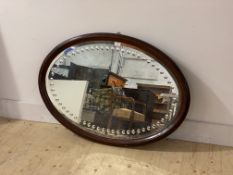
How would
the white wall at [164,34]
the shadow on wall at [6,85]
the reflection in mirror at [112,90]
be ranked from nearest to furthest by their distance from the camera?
the white wall at [164,34] → the reflection in mirror at [112,90] → the shadow on wall at [6,85]

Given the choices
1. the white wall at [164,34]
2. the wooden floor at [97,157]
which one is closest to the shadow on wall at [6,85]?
the white wall at [164,34]

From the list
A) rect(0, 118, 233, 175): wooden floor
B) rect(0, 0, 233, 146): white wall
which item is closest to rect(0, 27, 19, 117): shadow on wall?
rect(0, 0, 233, 146): white wall

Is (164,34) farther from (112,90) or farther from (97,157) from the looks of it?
(97,157)

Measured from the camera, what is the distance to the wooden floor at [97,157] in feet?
5.02

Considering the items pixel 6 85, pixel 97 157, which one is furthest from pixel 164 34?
pixel 6 85

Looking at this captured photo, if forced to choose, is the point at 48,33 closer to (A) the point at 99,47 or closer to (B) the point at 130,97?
(A) the point at 99,47

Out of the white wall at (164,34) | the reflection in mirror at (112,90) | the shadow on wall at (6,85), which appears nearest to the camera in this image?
the white wall at (164,34)

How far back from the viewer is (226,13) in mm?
1417

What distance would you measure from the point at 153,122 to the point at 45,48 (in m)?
0.60

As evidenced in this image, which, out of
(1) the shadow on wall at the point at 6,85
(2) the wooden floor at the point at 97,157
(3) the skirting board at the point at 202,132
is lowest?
(2) the wooden floor at the point at 97,157

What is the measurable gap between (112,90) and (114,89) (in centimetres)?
1

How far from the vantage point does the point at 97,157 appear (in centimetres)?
162

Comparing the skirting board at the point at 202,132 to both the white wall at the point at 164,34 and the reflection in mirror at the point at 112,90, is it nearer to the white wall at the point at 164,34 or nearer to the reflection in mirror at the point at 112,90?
the white wall at the point at 164,34

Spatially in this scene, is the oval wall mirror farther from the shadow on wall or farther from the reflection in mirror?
the shadow on wall
